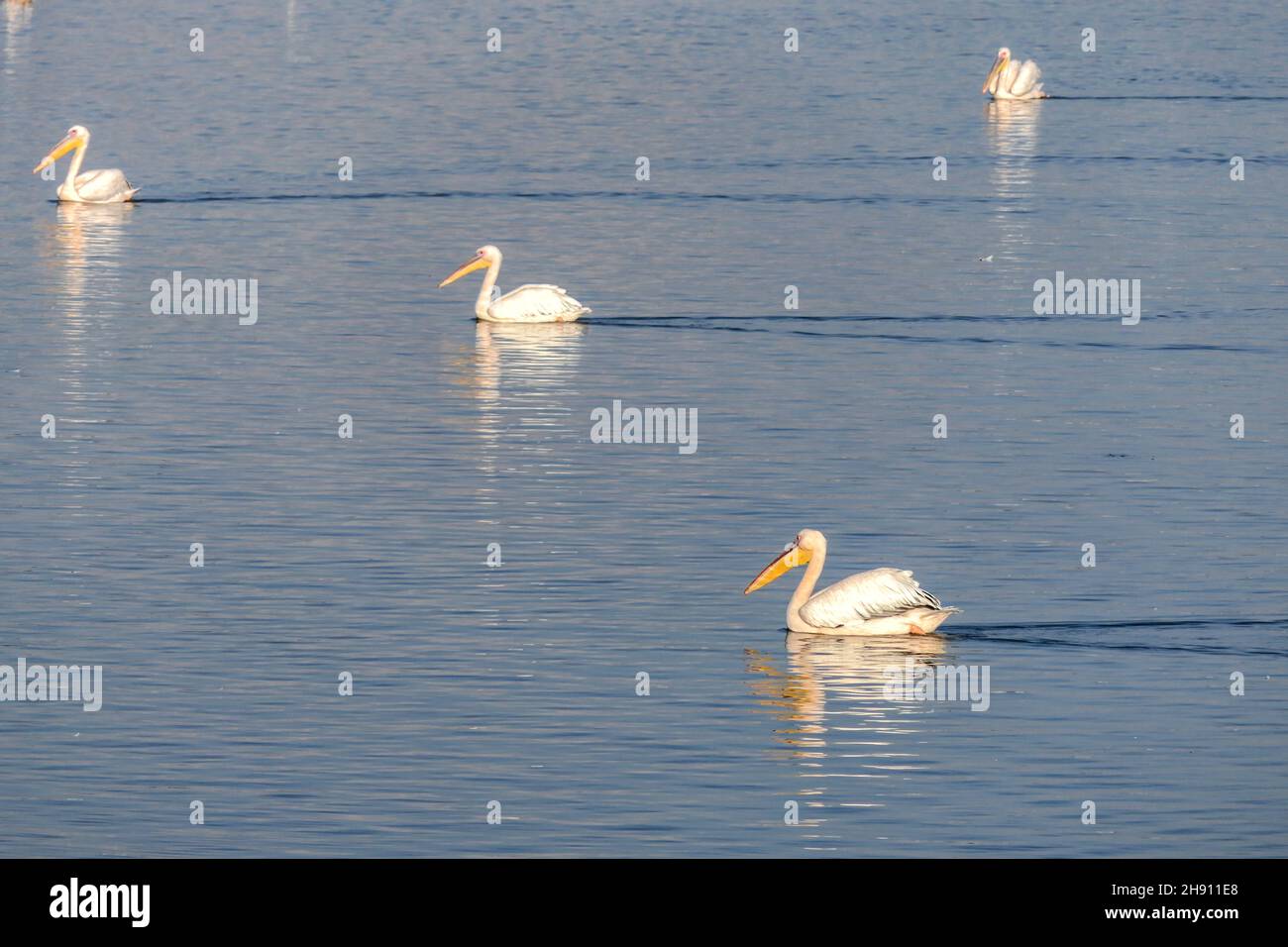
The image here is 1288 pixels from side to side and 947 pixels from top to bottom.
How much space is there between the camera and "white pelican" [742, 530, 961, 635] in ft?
66.2

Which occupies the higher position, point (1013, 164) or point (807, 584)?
point (1013, 164)

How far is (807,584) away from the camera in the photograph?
2088 cm

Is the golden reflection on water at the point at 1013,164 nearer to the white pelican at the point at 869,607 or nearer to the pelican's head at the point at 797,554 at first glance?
the pelican's head at the point at 797,554

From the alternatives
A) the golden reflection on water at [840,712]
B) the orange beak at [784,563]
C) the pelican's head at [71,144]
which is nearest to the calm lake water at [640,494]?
the golden reflection on water at [840,712]

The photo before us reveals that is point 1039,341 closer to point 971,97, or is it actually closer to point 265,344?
point 265,344

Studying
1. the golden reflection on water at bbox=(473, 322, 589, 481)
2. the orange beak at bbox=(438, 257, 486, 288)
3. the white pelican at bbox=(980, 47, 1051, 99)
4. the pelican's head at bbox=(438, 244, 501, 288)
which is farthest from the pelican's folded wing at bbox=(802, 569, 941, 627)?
the white pelican at bbox=(980, 47, 1051, 99)

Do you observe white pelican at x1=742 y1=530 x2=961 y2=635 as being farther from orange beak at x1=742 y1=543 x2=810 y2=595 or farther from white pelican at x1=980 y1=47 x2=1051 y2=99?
white pelican at x1=980 y1=47 x2=1051 y2=99

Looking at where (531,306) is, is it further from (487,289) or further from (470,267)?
(470,267)

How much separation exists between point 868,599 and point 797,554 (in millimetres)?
1105

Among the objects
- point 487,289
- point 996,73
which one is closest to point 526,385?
point 487,289

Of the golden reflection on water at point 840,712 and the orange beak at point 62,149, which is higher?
the orange beak at point 62,149

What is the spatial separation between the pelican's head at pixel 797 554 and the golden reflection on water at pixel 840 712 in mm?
751

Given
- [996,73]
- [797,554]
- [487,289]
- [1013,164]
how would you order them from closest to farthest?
[797,554] < [487,289] < [1013,164] < [996,73]

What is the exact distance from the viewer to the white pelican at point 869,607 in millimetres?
20172
